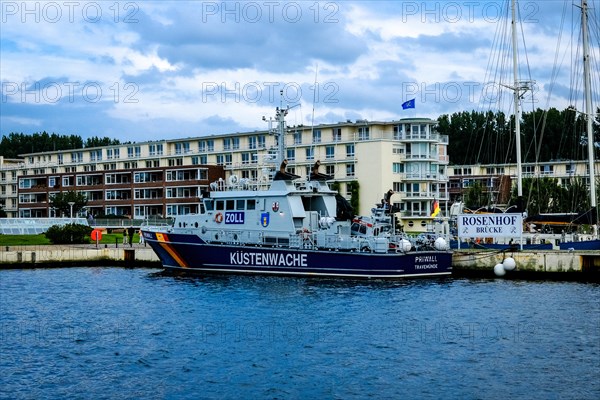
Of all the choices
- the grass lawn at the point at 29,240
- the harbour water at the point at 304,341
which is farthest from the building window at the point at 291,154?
the harbour water at the point at 304,341

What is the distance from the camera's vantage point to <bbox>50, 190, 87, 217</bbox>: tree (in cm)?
10363

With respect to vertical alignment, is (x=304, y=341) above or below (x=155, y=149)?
below

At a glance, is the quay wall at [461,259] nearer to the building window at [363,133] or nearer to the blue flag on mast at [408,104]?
the blue flag on mast at [408,104]

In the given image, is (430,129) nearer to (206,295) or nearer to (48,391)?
(206,295)

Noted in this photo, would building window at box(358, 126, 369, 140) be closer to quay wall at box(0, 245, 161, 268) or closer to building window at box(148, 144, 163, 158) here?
building window at box(148, 144, 163, 158)

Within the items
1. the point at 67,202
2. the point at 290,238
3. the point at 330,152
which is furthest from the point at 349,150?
the point at 290,238

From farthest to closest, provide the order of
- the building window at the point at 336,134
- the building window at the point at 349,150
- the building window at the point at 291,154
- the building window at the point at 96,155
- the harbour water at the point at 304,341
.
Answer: the building window at the point at 96,155, the building window at the point at 291,154, the building window at the point at 336,134, the building window at the point at 349,150, the harbour water at the point at 304,341

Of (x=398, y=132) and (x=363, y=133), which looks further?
(x=363, y=133)

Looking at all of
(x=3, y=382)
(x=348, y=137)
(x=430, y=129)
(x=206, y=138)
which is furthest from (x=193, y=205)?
(x=3, y=382)

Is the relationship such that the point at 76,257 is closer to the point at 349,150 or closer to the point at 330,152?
the point at 349,150

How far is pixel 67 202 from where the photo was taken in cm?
10362

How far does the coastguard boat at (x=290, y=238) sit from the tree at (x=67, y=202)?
57141 mm

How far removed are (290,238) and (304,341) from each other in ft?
59.6

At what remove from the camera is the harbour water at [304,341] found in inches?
853
